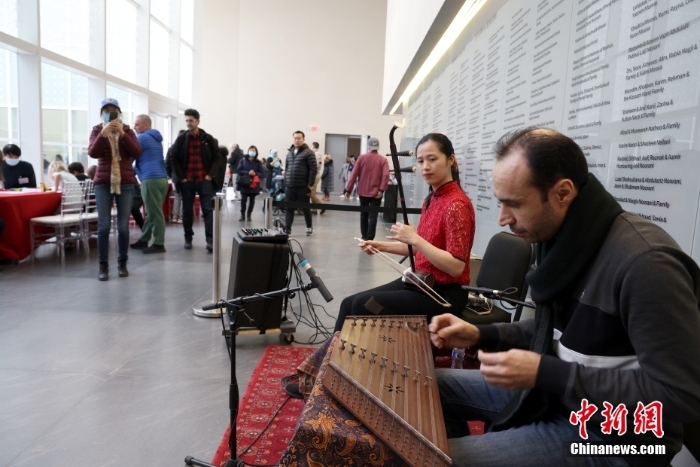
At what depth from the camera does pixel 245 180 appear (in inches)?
366

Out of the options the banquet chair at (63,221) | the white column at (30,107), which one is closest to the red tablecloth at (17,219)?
the banquet chair at (63,221)

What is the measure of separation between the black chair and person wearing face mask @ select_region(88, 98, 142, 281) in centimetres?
359

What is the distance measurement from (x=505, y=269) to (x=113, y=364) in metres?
2.30

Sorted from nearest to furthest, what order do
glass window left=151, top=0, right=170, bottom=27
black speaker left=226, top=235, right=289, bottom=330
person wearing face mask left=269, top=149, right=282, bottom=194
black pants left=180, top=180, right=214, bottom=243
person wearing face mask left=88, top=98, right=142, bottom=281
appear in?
black speaker left=226, top=235, right=289, bottom=330 → person wearing face mask left=88, top=98, right=142, bottom=281 → black pants left=180, top=180, right=214, bottom=243 → person wearing face mask left=269, top=149, right=282, bottom=194 → glass window left=151, top=0, right=170, bottom=27

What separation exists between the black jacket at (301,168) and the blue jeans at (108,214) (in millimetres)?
3225

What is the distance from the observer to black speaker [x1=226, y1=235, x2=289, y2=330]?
9.93 ft

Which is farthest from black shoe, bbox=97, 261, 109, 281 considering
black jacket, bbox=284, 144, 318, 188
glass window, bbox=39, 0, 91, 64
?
glass window, bbox=39, 0, 91, 64

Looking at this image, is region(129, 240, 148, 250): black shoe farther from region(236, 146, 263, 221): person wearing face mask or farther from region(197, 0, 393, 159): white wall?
region(197, 0, 393, 159): white wall

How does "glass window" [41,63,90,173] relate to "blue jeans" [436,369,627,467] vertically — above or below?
above

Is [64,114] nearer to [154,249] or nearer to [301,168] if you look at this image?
[154,249]

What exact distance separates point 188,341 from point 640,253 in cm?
A: 288

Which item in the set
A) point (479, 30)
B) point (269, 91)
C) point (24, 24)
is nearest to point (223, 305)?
point (479, 30)

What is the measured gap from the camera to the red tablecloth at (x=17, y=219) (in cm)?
499

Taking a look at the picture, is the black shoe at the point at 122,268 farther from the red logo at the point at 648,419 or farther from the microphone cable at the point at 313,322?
the red logo at the point at 648,419
